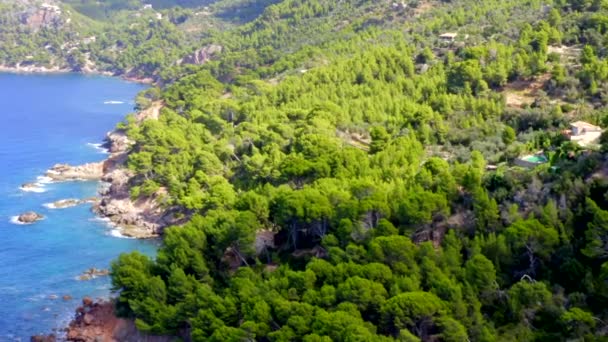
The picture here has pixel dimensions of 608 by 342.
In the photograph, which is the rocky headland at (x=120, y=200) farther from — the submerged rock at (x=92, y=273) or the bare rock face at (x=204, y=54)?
the bare rock face at (x=204, y=54)

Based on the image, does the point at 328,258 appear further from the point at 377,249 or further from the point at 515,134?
the point at 515,134

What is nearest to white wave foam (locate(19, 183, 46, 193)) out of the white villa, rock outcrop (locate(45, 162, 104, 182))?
rock outcrop (locate(45, 162, 104, 182))

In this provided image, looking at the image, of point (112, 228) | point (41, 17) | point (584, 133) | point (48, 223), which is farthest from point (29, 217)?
point (41, 17)

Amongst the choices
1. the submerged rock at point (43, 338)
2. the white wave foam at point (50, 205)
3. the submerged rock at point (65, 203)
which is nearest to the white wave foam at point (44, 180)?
the submerged rock at point (65, 203)

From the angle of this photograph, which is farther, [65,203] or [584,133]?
[65,203]

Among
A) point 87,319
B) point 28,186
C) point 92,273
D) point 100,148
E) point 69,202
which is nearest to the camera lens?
point 87,319

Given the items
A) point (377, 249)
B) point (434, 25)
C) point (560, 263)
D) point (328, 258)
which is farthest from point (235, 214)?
point (434, 25)

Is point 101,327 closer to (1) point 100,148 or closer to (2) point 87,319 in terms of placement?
(2) point 87,319
